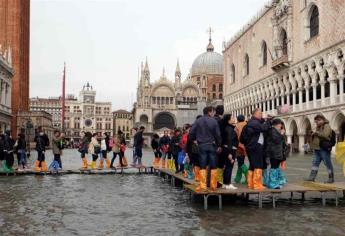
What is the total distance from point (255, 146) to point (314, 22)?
37358 millimetres

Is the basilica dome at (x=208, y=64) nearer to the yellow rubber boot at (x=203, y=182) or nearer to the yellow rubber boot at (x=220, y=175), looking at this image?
the yellow rubber boot at (x=220, y=175)

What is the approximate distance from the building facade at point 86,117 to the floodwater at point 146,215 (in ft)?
530

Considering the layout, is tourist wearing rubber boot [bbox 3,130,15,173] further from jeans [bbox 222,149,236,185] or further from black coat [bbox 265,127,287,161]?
black coat [bbox 265,127,287,161]

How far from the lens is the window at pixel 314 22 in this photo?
44.7 meters

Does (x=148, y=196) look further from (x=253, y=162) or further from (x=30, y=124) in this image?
(x=30, y=124)

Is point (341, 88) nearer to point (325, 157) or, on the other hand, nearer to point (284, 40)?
point (284, 40)

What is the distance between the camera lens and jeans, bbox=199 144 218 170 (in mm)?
10602

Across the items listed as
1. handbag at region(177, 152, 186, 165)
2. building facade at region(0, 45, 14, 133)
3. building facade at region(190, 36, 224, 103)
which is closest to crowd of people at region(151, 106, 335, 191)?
handbag at region(177, 152, 186, 165)

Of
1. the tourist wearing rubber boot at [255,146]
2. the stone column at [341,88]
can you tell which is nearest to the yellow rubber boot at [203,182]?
the tourist wearing rubber boot at [255,146]

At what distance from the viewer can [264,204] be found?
11008 millimetres

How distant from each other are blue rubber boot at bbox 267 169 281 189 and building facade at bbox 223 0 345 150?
96.4 feet

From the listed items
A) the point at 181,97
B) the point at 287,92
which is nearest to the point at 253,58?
the point at 287,92

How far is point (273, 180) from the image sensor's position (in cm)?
1130

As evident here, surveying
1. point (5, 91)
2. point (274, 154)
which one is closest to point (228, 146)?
point (274, 154)
